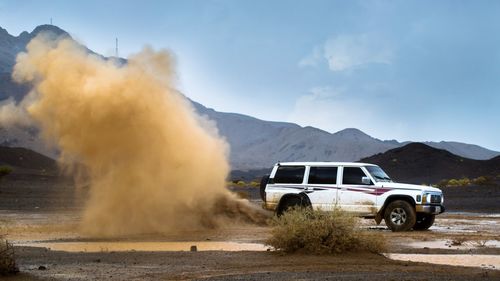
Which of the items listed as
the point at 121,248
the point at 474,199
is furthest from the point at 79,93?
the point at 474,199

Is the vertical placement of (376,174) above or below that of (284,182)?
above

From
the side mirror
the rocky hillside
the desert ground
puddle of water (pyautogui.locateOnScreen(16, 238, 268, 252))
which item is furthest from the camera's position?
the rocky hillside

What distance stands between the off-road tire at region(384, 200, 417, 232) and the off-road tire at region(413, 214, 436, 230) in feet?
2.40

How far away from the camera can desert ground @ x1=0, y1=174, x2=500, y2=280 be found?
12094mm

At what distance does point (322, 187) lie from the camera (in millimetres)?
22062

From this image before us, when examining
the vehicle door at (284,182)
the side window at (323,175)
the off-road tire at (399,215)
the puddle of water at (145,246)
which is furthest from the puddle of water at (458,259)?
the vehicle door at (284,182)

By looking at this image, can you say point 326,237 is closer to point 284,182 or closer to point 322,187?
point 322,187

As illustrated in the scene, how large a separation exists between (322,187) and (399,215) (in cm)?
247

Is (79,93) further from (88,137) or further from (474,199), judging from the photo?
(474,199)

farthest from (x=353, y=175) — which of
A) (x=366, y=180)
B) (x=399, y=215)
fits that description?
(x=399, y=215)

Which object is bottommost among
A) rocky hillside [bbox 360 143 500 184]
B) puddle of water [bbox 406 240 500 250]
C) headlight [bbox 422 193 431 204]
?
puddle of water [bbox 406 240 500 250]

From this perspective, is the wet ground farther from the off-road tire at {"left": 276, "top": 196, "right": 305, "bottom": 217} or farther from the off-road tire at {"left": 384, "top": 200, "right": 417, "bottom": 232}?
the off-road tire at {"left": 276, "top": 196, "right": 305, "bottom": 217}

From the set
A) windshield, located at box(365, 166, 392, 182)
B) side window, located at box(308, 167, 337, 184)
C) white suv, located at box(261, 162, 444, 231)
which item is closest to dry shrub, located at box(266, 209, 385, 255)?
white suv, located at box(261, 162, 444, 231)

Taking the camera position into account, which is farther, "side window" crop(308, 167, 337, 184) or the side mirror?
"side window" crop(308, 167, 337, 184)
